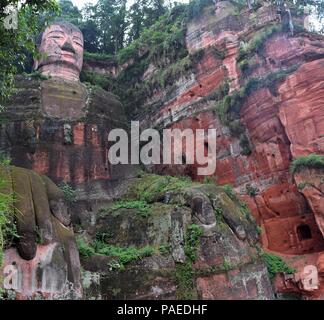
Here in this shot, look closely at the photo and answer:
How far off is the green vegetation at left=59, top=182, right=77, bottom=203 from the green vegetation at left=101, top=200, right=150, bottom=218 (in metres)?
1.49

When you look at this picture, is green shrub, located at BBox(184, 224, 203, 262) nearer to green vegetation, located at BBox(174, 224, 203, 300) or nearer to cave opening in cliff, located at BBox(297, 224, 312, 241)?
green vegetation, located at BBox(174, 224, 203, 300)

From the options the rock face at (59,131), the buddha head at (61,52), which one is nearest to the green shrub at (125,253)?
the rock face at (59,131)

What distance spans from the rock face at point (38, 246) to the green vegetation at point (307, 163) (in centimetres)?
891

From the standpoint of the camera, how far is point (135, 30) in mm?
31594

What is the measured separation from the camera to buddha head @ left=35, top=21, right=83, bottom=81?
2480 cm

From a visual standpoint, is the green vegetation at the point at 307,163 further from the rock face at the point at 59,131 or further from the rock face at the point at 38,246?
the rock face at the point at 38,246

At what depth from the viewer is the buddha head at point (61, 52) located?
81.4ft

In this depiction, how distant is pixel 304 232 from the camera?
17.4 meters

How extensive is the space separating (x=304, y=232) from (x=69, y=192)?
32.9 feet

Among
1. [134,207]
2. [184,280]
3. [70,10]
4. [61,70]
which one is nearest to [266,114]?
[134,207]

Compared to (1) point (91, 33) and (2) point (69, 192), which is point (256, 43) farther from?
(1) point (91, 33)

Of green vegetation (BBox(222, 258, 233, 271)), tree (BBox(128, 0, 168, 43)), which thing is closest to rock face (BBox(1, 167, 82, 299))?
green vegetation (BBox(222, 258, 233, 271))
